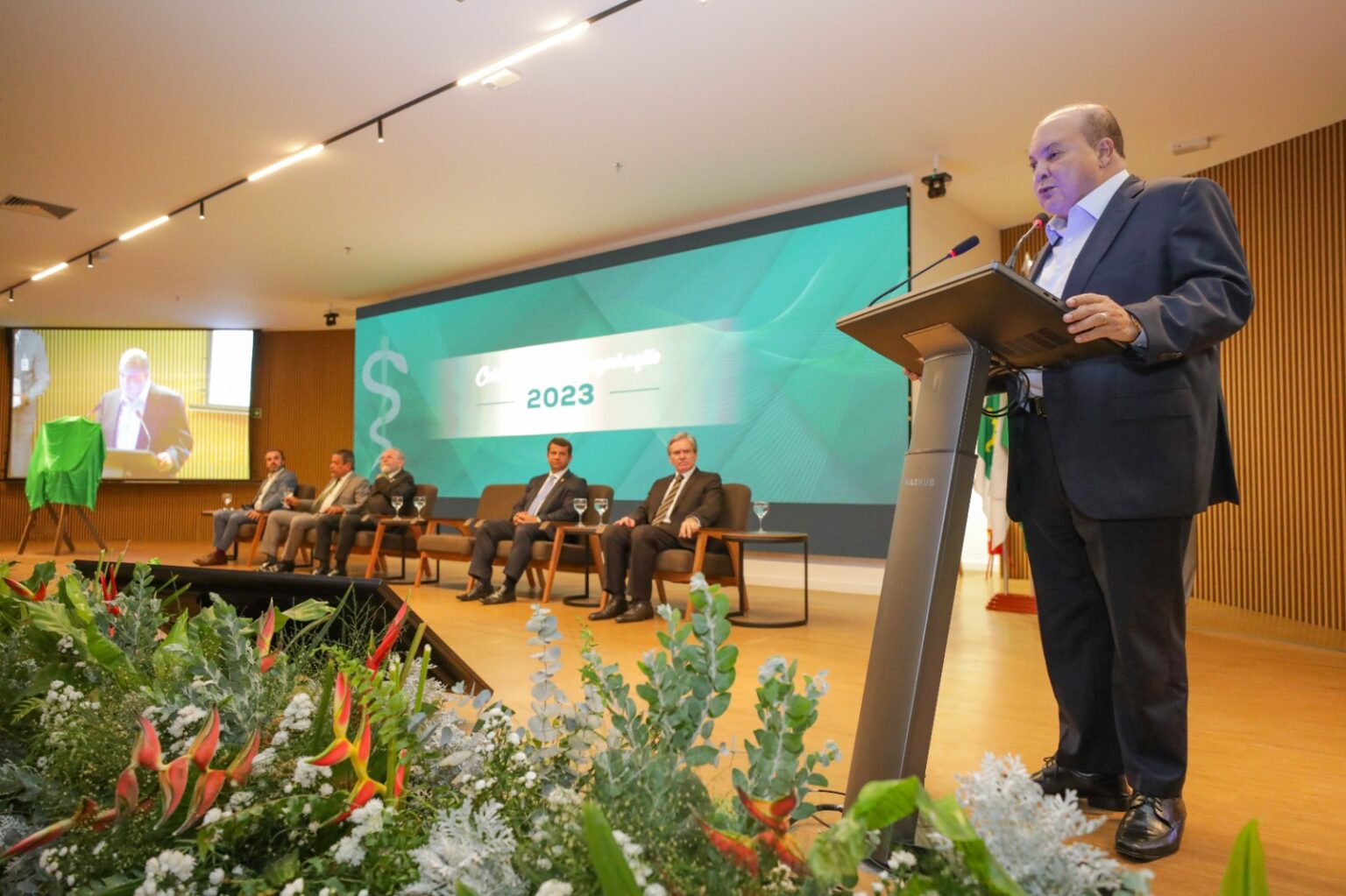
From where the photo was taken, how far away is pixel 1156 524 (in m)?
1.58

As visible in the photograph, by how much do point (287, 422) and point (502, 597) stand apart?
8489 mm

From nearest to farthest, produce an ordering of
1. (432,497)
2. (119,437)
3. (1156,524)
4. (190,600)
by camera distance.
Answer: (1156,524)
(190,600)
(432,497)
(119,437)

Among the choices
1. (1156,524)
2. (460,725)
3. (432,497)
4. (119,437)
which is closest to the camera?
(460,725)

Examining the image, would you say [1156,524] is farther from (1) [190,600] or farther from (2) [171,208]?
(2) [171,208]

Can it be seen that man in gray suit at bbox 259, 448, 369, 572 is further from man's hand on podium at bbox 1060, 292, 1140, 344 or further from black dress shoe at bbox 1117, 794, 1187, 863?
man's hand on podium at bbox 1060, 292, 1140, 344

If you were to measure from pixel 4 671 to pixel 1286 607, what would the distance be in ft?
22.6

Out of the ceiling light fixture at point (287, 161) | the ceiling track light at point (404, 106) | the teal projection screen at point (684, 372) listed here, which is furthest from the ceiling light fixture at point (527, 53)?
the teal projection screen at point (684, 372)

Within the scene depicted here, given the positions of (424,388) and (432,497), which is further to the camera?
(424,388)

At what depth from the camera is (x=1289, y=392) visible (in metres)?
6.01

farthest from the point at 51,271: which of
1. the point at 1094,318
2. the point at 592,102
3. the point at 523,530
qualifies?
the point at 1094,318

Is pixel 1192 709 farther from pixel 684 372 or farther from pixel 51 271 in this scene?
pixel 51 271

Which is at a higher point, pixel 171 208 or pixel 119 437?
pixel 171 208

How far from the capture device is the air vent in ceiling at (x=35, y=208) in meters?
7.58

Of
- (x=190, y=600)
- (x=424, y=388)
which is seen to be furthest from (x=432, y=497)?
(x=190, y=600)
